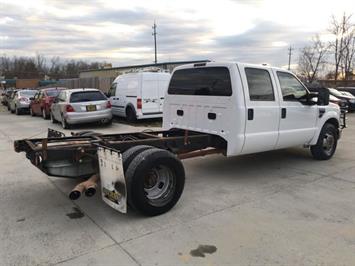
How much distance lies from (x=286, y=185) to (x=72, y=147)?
11.1 ft

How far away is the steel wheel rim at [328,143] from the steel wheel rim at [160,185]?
13.9ft

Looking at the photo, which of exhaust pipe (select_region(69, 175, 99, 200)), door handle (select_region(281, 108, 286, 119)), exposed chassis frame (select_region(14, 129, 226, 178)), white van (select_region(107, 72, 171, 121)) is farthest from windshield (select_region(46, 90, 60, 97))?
exhaust pipe (select_region(69, 175, 99, 200))

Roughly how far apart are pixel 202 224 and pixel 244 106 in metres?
2.23

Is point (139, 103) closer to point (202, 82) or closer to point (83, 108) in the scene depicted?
point (83, 108)

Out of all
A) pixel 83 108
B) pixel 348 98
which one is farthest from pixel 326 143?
pixel 348 98

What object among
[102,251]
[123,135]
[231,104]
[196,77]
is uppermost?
[196,77]

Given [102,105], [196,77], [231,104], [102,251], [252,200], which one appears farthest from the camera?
[102,105]

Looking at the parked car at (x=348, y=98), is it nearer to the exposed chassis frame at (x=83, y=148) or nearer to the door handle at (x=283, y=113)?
the door handle at (x=283, y=113)

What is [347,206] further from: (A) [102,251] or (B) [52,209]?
(B) [52,209]

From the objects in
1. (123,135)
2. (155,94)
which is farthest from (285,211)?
(155,94)

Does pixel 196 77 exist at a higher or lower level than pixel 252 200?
higher

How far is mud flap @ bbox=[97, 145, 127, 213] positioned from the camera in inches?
164

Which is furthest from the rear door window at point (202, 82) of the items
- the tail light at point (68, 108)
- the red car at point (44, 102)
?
the red car at point (44, 102)

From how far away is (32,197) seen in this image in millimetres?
5406
